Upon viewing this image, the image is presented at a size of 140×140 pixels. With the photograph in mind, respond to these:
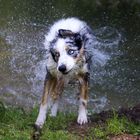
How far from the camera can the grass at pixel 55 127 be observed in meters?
4.78

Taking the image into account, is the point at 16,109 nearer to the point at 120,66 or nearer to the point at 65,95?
the point at 65,95

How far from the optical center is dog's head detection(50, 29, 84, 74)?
16.3 ft

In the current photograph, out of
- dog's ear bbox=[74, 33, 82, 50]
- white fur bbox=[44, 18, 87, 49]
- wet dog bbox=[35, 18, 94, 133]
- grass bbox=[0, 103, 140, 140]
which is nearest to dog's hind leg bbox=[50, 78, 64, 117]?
wet dog bbox=[35, 18, 94, 133]

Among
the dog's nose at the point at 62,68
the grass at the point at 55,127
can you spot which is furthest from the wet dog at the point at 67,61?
the grass at the point at 55,127

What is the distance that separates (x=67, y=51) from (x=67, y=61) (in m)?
0.15

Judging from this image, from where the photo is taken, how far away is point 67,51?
507cm

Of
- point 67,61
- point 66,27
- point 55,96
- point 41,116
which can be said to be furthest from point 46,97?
point 66,27

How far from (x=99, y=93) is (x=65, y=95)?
65cm

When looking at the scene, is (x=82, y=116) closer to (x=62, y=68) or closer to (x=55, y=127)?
(x=55, y=127)

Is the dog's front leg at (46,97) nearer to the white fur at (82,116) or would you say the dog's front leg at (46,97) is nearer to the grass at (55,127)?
the grass at (55,127)

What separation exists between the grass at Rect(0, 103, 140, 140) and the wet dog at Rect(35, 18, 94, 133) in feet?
0.48

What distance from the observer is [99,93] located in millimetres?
8000

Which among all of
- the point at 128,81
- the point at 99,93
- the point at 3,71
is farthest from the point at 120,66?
the point at 3,71

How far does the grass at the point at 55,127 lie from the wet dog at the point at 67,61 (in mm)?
145
